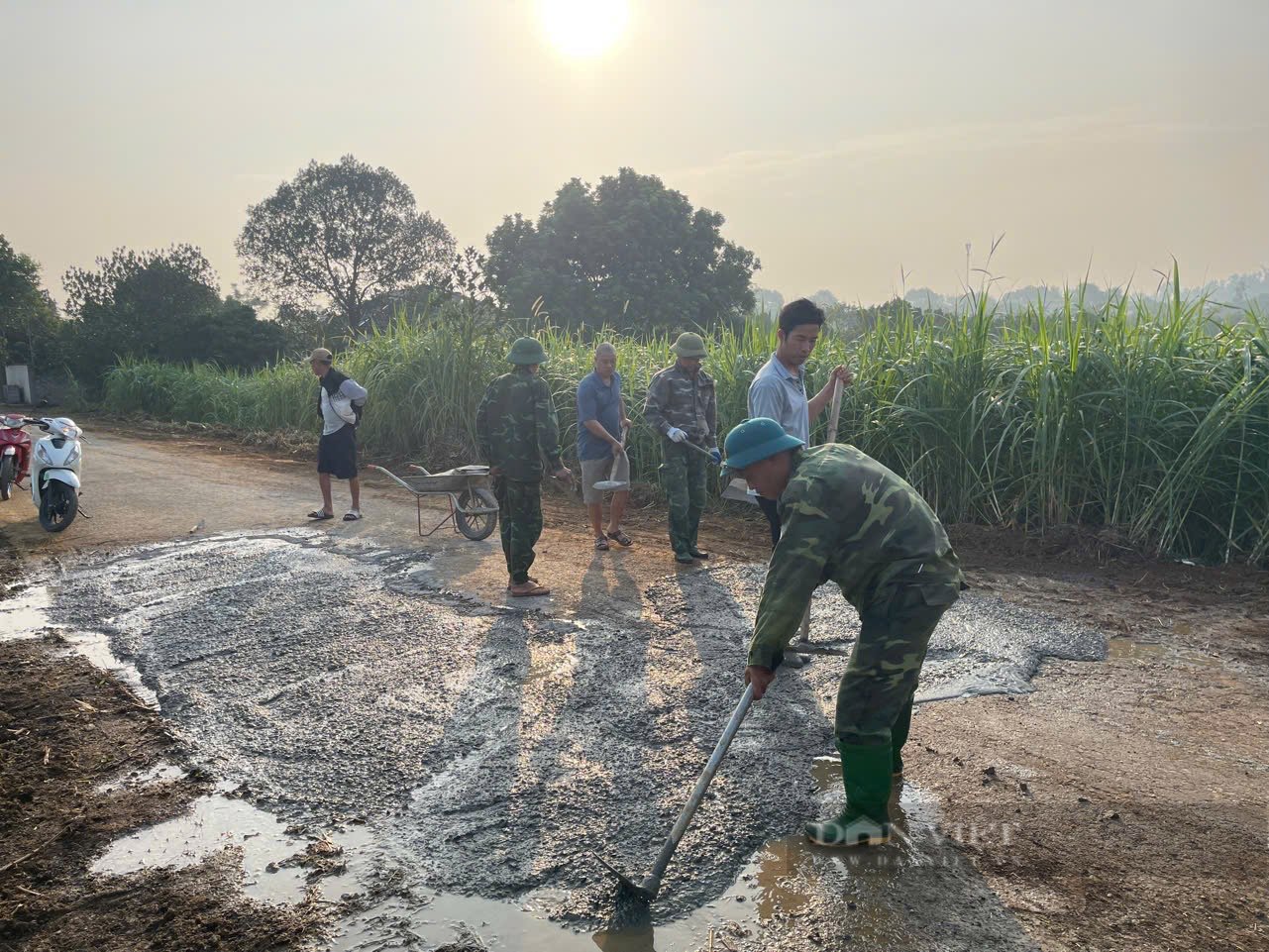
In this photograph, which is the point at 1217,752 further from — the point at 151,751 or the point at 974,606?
the point at 151,751

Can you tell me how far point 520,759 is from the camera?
358 centimetres

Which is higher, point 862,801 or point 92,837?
point 862,801

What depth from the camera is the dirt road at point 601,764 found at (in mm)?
2637

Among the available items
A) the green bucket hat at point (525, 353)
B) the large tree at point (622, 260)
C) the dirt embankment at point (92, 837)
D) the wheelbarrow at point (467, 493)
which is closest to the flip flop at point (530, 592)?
the green bucket hat at point (525, 353)

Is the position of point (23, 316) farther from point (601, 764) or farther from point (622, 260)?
point (601, 764)

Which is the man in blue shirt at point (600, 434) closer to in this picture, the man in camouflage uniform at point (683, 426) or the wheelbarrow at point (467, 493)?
the man in camouflage uniform at point (683, 426)

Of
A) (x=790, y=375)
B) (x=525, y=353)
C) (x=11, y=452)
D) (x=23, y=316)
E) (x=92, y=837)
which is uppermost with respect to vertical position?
(x=23, y=316)

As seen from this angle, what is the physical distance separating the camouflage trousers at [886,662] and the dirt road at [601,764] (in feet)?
1.40

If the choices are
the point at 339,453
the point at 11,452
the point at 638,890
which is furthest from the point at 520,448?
the point at 11,452

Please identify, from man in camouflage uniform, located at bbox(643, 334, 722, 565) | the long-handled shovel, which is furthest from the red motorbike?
the long-handled shovel

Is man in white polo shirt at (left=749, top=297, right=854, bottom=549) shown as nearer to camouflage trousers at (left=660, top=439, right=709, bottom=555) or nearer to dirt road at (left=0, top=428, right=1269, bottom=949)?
dirt road at (left=0, top=428, right=1269, bottom=949)

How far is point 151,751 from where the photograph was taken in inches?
145

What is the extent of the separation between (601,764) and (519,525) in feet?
8.83

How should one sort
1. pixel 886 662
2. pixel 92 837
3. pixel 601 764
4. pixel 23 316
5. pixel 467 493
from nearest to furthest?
pixel 886 662 → pixel 92 837 → pixel 601 764 → pixel 467 493 → pixel 23 316
